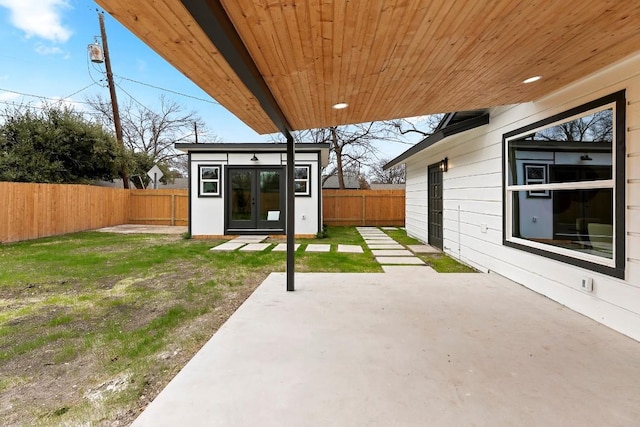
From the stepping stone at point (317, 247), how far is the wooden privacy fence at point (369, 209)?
5.02 m

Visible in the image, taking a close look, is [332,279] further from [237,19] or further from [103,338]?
[237,19]

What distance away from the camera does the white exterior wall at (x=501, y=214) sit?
2.52 metres

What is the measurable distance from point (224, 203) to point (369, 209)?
595cm

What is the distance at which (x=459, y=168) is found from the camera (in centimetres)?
576

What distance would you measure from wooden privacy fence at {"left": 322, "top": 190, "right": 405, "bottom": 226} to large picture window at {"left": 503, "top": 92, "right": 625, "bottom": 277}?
850cm

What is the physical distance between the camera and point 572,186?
10.6 feet

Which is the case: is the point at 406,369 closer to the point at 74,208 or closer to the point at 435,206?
the point at 435,206

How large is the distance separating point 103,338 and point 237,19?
106 inches

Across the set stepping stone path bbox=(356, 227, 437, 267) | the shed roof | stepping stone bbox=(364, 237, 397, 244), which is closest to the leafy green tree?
the shed roof

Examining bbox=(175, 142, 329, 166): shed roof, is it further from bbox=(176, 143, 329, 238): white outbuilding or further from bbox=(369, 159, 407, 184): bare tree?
bbox=(369, 159, 407, 184): bare tree

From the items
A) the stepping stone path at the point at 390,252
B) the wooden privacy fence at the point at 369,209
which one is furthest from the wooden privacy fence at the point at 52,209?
the stepping stone path at the point at 390,252

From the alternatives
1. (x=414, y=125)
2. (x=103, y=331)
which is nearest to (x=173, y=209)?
(x=103, y=331)

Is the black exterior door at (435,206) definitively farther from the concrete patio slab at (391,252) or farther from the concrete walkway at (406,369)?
the concrete walkway at (406,369)

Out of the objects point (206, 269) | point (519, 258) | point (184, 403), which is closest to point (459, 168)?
point (519, 258)
